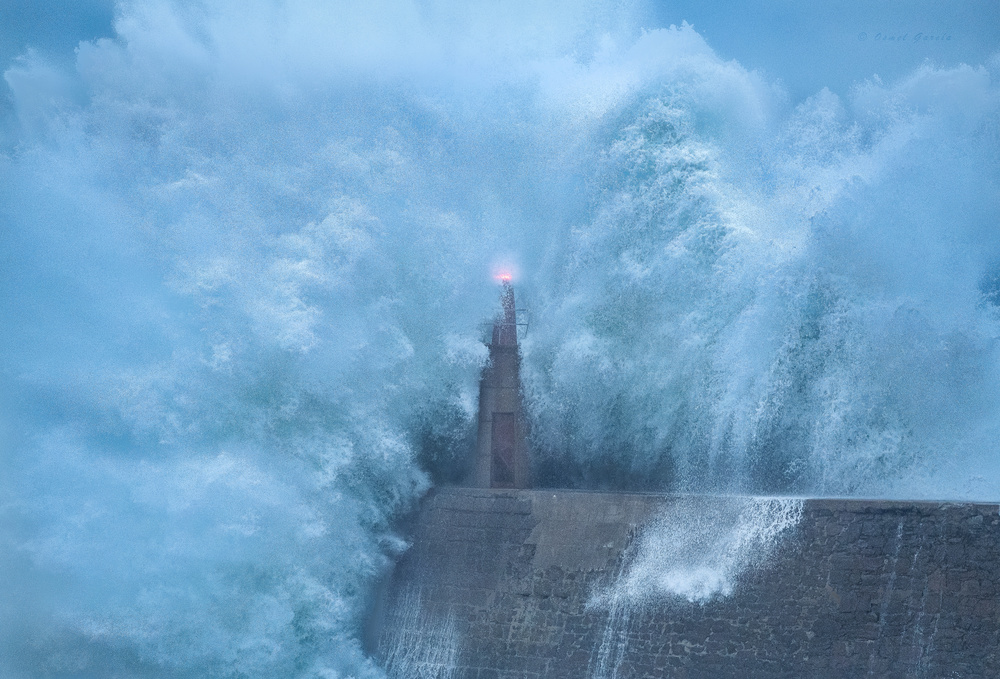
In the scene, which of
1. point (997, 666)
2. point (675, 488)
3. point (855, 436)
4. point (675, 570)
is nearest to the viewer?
point (997, 666)

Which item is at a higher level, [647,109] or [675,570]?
[647,109]

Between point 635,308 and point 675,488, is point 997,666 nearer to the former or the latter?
point 675,488

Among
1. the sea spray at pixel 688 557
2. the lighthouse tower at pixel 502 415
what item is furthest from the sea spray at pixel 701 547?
the lighthouse tower at pixel 502 415

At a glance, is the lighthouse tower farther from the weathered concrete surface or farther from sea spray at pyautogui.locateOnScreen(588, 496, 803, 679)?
sea spray at pyautogui.locateOnScreen(588, 496, 803, 679)

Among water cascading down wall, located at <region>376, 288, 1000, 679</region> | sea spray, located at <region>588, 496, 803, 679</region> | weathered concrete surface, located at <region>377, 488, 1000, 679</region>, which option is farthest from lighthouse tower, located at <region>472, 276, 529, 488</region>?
sea spray, located at <region>588, 496, 803, 679</region>

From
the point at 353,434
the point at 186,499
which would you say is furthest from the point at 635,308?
the point at 186,499

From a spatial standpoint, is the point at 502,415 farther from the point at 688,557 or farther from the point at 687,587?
the point at 687,587
